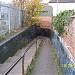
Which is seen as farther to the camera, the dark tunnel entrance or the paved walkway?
the dark tunnel entrance

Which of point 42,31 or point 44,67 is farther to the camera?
point 42,31

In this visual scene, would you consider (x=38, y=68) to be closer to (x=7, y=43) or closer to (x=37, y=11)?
(x=7, y=43)

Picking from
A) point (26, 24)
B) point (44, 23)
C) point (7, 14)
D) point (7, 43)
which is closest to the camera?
point (7, 43)

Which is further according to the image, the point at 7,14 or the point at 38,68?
the point at 7,14

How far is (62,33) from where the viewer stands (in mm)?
12234

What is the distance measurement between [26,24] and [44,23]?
4.22 metres

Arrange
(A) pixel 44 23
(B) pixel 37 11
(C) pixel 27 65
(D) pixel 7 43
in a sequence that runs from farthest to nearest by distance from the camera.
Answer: (A) pixel 44 23 → (B) pixel 37 11 → (D) pixel 7 43 → (C) pixel 27 65

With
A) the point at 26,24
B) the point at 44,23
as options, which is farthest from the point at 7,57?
the point at 44,23

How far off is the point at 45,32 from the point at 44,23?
2194 mm

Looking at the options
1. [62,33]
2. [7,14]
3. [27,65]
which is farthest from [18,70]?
[7,14]

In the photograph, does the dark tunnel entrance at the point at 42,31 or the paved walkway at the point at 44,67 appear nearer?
the paved walkway at the point at 44,67

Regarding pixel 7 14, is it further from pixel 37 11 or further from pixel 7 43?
pixel 37 11

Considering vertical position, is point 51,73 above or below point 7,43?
below

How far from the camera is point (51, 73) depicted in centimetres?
987
